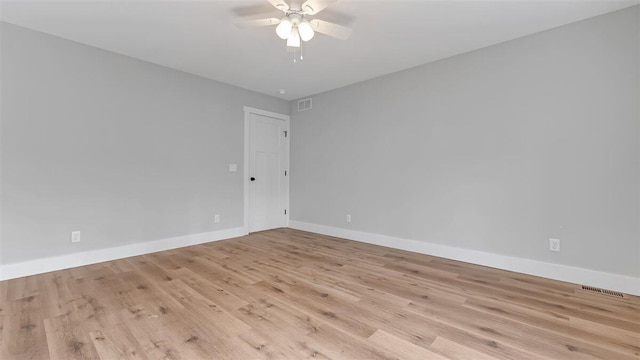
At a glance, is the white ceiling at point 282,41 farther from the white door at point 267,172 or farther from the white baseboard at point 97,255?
the white baseboard at point 97,255

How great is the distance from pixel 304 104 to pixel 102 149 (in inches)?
125

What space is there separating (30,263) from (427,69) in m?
5.05

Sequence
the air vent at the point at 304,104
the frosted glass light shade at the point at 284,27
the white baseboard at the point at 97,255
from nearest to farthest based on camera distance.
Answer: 1. the frosted glass light shade at the point at 284,27
2. the white baseboard at the point at 97,255
3. the air vent at the point at 304,104

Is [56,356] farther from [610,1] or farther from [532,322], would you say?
[610,1]

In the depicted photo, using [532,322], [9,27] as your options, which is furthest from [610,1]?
[9,27]

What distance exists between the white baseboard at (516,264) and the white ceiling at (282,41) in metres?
2.41

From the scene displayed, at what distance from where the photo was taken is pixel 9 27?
8.70 feet

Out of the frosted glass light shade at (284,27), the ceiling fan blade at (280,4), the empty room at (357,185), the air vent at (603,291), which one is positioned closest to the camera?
the empty room at (357,185)

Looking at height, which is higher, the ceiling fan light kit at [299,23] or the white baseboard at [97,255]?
the ceiling fan light kit at [299,23]

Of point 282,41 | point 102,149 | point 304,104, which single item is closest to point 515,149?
point 282,41

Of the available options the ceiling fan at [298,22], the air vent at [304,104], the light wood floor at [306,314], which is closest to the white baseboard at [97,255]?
the light wood floor at [306,314]

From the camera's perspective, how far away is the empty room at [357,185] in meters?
1.83

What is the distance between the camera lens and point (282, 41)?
3006mm

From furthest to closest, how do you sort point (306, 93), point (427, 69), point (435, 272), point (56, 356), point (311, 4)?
point (306, 93), point (427, 69), point (435, 272), point (311, 4), point (56, 356)
